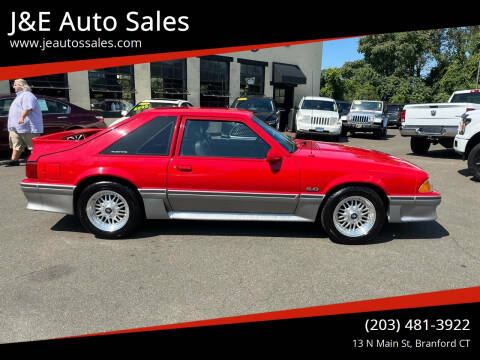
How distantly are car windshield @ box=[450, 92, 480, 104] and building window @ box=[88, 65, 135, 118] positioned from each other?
42.3ft

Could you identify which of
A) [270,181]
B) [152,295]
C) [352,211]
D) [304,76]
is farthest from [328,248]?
[304,76]

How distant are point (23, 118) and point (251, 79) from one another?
49.3 feet

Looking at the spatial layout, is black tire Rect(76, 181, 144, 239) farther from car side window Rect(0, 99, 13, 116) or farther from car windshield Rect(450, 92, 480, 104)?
car windshield Rect(450, 92, 480, 104)

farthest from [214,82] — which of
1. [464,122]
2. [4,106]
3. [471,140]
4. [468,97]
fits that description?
[471,140]

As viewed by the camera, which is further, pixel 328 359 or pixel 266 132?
pixel 266 132

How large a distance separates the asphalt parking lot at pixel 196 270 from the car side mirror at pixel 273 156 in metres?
0.97

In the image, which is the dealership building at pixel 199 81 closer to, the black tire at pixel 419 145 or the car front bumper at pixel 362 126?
the car front bumper at pixel 362 126

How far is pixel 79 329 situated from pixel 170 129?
234 centimetres

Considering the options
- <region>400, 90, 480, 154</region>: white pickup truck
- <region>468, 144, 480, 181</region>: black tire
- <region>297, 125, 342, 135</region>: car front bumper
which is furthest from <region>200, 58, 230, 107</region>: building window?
<region>468, 144, 480, 181</region>: black tire

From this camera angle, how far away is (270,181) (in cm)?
411

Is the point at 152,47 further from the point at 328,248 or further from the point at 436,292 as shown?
the point at 436,292

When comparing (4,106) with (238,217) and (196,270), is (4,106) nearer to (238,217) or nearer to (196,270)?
(238,217)

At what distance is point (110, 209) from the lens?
4.25 meters

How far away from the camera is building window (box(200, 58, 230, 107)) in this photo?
62.2 feet
